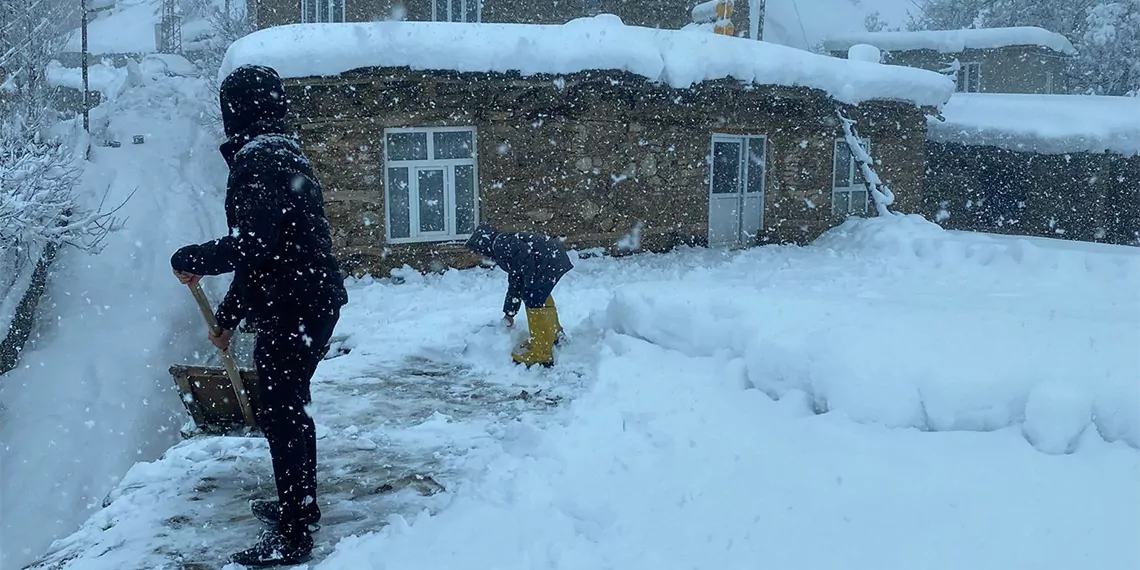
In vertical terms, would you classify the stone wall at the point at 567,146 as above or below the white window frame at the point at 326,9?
below

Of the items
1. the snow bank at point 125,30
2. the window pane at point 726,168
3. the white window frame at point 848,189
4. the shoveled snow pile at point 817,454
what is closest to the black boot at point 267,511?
the shoveled snow pile at point 817,454

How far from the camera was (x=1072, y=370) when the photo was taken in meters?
4.70

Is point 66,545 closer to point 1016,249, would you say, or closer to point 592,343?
point 592,343

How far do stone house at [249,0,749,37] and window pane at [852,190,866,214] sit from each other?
6.22 meters

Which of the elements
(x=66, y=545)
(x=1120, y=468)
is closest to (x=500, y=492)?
(x=66, y=545)

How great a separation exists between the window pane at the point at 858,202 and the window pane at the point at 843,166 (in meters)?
0.33

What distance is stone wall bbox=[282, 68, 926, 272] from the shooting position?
10.7m

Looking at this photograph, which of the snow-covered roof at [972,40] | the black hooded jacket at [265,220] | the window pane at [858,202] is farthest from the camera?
the snow-covered roof at [972,40]

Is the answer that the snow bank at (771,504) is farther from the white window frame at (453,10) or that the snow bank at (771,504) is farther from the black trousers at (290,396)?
the white window frame at (453,10)

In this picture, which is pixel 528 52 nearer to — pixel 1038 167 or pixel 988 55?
pixel 1038 167

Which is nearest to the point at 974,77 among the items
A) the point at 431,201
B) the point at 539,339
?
the point at 431,201

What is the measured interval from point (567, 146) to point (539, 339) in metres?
5.46

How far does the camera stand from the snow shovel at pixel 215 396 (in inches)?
176

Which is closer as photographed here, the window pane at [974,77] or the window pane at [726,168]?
the window pane at [726,168]
